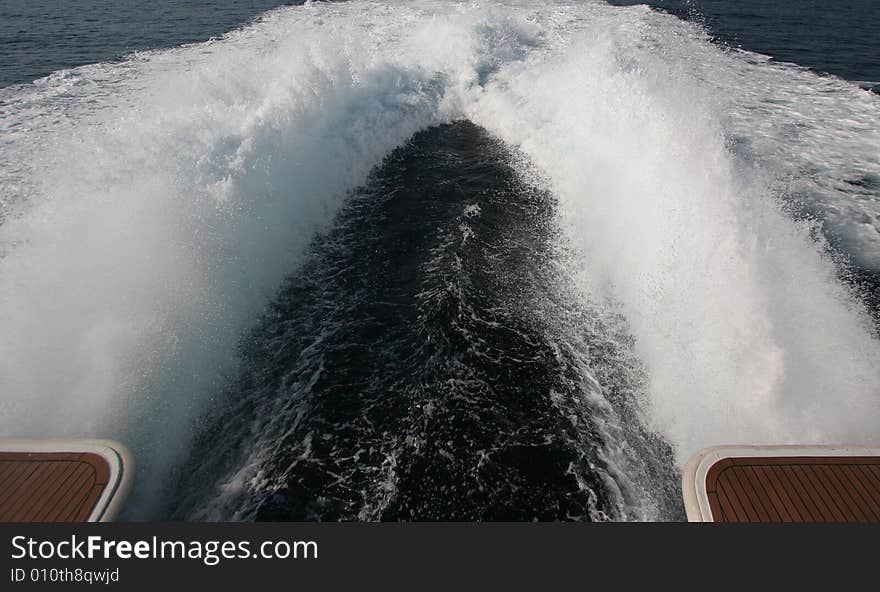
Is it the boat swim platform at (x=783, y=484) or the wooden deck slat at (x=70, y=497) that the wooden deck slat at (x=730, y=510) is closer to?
the boat swim platform at (x=783, y=484)

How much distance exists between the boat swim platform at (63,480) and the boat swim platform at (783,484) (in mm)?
7279

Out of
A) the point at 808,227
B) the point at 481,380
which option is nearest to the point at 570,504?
the point at 481,380

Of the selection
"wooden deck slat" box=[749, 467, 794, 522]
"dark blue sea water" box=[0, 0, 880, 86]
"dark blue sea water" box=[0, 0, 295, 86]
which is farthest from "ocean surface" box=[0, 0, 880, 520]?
"dark blue sea water" box=[0, 0, 295, 86]

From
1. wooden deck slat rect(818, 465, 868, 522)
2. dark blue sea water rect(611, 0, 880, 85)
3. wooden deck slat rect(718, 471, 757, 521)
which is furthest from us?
dark blue sea water rect(611, 0, 880, 85)

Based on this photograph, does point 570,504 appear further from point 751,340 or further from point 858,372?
point 858,372

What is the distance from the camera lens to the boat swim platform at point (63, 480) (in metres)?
5.93

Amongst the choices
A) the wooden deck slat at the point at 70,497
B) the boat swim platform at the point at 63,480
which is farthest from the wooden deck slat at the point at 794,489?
the wooden deck slat at the point at 70,497

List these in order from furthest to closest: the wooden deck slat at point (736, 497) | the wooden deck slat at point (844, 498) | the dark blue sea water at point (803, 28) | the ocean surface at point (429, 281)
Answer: the dark blue sea water at point (803, 28), the ocean surface at point (429, 281), the wooden deck slat at point (736, 497), the wooden deck slat at point (844, 498)

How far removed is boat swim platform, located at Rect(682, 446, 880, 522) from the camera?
5.95 m

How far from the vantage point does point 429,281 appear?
1107 centimetres

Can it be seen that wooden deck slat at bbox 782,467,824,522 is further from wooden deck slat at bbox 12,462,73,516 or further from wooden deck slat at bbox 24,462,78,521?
wooden deck slat at bbox 12,462,73,516

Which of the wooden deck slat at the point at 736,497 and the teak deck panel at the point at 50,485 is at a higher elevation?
the teak deck panel at the point at 50,485

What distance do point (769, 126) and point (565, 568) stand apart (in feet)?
58.6

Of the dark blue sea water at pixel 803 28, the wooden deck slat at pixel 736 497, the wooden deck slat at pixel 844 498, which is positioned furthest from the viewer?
the dark blue sea water at pixel 803 28
